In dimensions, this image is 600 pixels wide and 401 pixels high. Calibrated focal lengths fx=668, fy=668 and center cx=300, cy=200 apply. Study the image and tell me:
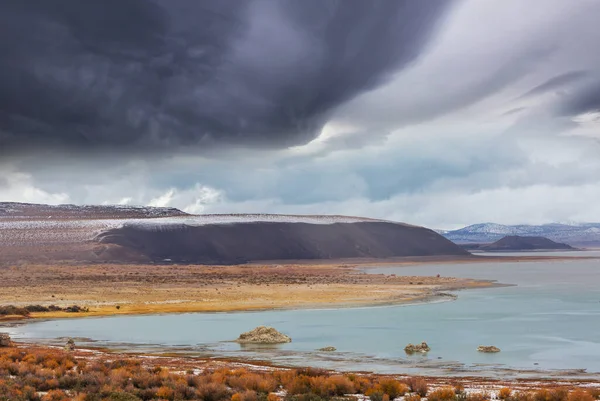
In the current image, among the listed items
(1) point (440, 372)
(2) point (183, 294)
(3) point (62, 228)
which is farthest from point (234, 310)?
(3) point (62, 228)

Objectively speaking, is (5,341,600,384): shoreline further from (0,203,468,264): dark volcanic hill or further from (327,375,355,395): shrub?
(0,203,468,264): dark volcanic hill

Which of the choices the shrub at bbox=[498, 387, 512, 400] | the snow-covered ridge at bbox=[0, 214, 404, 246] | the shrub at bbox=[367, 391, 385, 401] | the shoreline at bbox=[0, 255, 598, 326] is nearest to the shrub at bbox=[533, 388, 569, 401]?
the shrub at bbox=[498, 387, 512, 400]

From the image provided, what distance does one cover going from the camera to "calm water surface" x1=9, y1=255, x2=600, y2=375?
27.0 meters

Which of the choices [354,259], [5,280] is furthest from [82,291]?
[354,259]

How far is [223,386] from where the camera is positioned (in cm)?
1711

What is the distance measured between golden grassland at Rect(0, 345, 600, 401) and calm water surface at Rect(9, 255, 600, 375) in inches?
243

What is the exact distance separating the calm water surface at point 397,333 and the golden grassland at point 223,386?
20.3 ft

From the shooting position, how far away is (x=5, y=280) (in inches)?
3339

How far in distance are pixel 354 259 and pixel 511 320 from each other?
148 meters

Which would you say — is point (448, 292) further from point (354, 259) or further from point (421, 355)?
point (354, 259)

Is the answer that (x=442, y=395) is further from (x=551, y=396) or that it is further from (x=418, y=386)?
(x=551, y=396)

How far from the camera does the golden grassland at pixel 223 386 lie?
16.0 m

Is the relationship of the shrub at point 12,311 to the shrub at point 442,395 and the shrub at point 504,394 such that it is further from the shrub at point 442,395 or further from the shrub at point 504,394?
the shrub at point 504,394

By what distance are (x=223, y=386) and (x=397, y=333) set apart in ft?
68.5
